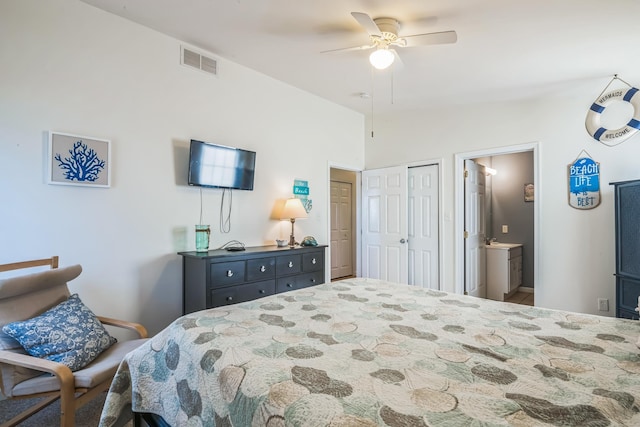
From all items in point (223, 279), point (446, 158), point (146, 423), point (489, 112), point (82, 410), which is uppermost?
point (489, 112)

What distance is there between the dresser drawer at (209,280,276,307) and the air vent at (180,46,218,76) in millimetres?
2135

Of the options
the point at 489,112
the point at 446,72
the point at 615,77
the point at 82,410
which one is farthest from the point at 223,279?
the point at 615,77

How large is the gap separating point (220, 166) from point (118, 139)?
0.89 metres

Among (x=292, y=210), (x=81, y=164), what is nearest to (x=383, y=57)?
(x=292, y=210)

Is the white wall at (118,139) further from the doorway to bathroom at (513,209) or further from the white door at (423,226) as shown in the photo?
the doorway to bathroom at (513,209)

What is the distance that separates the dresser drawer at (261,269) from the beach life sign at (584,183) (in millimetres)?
3357

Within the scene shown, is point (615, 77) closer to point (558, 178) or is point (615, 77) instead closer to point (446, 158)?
point (558, 178)

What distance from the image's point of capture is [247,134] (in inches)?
148

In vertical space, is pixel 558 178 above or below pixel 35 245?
above

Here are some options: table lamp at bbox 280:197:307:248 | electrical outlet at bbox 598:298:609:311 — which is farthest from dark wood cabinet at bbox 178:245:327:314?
electrical outlet at bbox 598:298:609:311

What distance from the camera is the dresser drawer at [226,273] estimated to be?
2891 mm

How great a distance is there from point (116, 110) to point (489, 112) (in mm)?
4139

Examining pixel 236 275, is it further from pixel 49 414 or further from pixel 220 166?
pixel 49 414

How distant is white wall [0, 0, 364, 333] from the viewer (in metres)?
2.31
